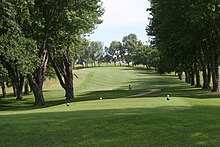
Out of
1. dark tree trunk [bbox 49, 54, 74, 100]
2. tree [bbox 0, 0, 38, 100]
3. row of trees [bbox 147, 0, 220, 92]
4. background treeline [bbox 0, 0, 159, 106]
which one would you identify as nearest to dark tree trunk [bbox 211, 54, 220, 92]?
row of trees [bbox 147, 0, 220, 92]

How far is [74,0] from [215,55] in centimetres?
1737

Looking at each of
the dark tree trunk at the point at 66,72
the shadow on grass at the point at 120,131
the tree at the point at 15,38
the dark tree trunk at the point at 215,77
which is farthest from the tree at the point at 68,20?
the shadow on grass at the point at 120,131

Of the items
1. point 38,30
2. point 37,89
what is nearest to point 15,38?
point 38,30

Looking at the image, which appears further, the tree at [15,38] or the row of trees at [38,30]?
the row of trees at [38,30]

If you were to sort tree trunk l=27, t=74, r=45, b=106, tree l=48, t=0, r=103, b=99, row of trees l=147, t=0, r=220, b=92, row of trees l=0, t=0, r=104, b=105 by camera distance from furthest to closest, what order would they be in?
tree trunk l=27, t=74, r=45, b=106
tree l=48, t=0, r=103, b=99
row of trees l=147, t=0, r=220, b=92
row of trees l=0, t=0, r=104, b=105

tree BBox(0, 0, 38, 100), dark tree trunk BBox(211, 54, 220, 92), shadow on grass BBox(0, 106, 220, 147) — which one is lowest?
shadow on grass BBox(0, 106, 220, 147)

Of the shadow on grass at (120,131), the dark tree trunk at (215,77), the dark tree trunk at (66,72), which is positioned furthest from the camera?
the dark tree trunk at (66,72)

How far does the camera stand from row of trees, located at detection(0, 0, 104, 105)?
32312 millimetres

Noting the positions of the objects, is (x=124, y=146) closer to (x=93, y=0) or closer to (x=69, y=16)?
(x=69, y=16)

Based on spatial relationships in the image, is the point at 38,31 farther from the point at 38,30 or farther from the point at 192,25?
the point at 192,25

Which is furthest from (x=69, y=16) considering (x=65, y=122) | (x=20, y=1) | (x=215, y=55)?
(x=65, y=122)

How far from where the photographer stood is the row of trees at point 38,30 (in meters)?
32.3

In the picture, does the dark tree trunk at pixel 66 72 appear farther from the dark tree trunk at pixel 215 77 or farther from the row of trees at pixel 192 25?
the dark tree trunk at pixel 215 77

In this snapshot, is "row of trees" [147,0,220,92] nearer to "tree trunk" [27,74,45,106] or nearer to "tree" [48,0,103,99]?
"tree" [48,0,103,99]
